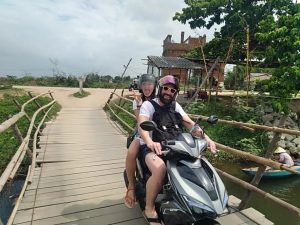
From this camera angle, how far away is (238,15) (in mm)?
15406

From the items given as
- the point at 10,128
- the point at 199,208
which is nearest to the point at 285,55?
the point at 10,128

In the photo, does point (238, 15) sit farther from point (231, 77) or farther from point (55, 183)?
point (55, 183)

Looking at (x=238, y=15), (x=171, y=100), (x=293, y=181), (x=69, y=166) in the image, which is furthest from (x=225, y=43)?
(x=171, y=100)

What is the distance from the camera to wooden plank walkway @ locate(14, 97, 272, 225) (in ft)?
12.4

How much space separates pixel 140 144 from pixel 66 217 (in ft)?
4.11

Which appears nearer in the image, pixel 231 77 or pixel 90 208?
pixel 90 208

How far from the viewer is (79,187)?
15.6 ft

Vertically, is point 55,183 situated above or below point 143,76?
below

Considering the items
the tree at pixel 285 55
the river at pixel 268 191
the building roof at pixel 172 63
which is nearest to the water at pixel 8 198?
the river at pixel 268 191

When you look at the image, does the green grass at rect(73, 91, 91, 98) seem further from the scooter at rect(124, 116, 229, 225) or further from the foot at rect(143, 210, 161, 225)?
the scooter at rect(124, 116, 229, 225)

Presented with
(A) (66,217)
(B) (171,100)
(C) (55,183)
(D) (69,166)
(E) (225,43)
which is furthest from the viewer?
(E) (225,43)

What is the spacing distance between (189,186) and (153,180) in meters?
0.45

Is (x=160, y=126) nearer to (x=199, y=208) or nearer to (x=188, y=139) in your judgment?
(x=188, y=139)

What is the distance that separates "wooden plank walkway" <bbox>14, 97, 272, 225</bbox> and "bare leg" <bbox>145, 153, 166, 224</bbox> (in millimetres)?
684
